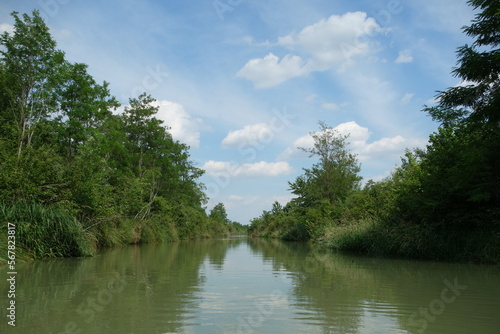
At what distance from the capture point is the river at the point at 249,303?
4672mm

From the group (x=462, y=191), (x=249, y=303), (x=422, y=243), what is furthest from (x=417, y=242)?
(x=249, y=303)

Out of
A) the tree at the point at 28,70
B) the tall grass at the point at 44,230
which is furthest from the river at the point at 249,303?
the tree at the point at 28,70

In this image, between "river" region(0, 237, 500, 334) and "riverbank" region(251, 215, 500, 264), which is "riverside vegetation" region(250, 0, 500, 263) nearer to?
"riverbank" region(251, 215, 500, 264)

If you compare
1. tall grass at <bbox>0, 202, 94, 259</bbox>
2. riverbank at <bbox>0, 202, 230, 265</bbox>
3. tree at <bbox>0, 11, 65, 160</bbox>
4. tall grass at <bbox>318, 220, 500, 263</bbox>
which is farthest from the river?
tree at <bbox>0, 11, 65, 160</bbox>

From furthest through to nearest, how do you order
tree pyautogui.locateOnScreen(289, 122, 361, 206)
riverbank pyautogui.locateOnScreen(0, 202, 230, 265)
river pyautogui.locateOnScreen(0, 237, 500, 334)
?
tree pyautogui.locateOnScreen(289, 122, 361, 206) → riverbank pyautogui.locateOnScreen(0, 202, 230, 265) → river pyautogui.locateOnScreen(0, 237, 500, 334)

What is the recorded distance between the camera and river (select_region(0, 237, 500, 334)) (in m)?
4.67

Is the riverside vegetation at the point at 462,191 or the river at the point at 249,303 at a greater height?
the riverside vegetation at the point at 462,191

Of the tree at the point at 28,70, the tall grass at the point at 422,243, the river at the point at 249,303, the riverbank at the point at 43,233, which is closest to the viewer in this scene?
the river at the point at 249,303

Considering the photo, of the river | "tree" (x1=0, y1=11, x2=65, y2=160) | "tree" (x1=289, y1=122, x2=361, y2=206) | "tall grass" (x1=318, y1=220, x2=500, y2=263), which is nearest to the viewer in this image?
the river

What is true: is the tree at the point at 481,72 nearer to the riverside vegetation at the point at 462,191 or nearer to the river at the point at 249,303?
the riverside vegetation at the point at 462,191

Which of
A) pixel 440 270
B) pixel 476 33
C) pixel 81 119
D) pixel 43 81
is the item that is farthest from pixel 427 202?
pixel 81 119

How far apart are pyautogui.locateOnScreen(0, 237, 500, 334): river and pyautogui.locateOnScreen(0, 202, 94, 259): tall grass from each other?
2.74m

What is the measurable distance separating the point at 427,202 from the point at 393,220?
311cm

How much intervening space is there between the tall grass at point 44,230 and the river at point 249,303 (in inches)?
108
